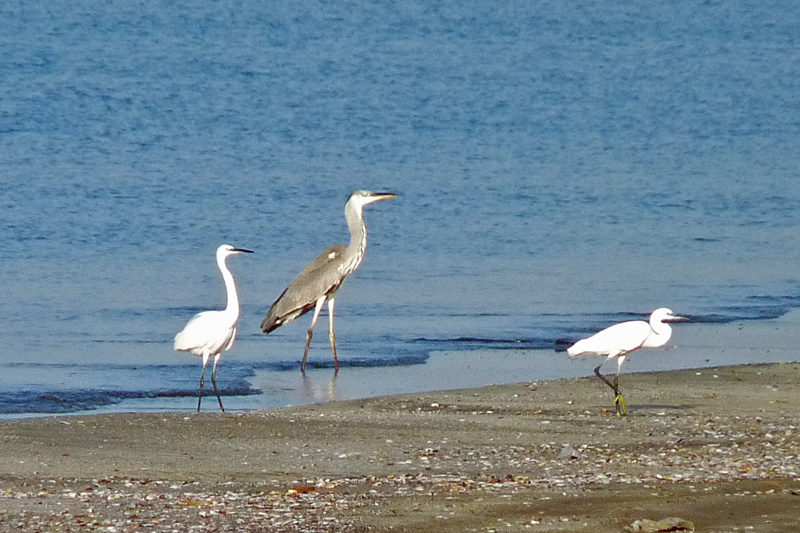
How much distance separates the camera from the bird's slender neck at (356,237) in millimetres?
14641

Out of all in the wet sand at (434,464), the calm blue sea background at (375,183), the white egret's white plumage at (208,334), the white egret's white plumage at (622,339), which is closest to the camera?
Answer: the wet sand at (434,464)

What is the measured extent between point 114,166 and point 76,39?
18.6 metres

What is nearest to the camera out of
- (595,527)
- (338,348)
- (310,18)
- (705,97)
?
(595,527)

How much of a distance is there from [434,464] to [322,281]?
243 inches

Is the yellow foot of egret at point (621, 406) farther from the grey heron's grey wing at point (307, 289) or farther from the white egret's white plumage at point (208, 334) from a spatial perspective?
the grey heron's grey wing at point (307, 289)

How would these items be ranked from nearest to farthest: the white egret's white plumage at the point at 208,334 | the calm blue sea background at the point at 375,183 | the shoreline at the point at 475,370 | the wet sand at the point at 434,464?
the wet sand at the point at 434,464, the white egret's white plumage at the point at 208,334, the shoreline at the point at 475,370, the calm blue sea background at the point at 375,183

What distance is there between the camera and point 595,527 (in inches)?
254

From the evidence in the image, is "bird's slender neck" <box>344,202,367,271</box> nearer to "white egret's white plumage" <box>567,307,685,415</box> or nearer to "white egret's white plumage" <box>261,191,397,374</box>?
"white egret's white plumage" <box>261,191,397,374</box>

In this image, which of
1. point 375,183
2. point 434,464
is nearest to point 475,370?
point 434,464

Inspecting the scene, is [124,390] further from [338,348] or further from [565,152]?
[565,152]

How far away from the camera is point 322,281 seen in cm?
1430

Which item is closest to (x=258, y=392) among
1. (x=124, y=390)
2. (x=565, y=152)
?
(x=124, y=390)

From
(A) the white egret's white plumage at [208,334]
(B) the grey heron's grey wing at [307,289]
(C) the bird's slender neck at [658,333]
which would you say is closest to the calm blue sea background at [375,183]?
(B) the grey heron's grey wing at [307,289]

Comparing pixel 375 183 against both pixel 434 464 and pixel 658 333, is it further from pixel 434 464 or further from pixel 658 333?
pixel 434 464
